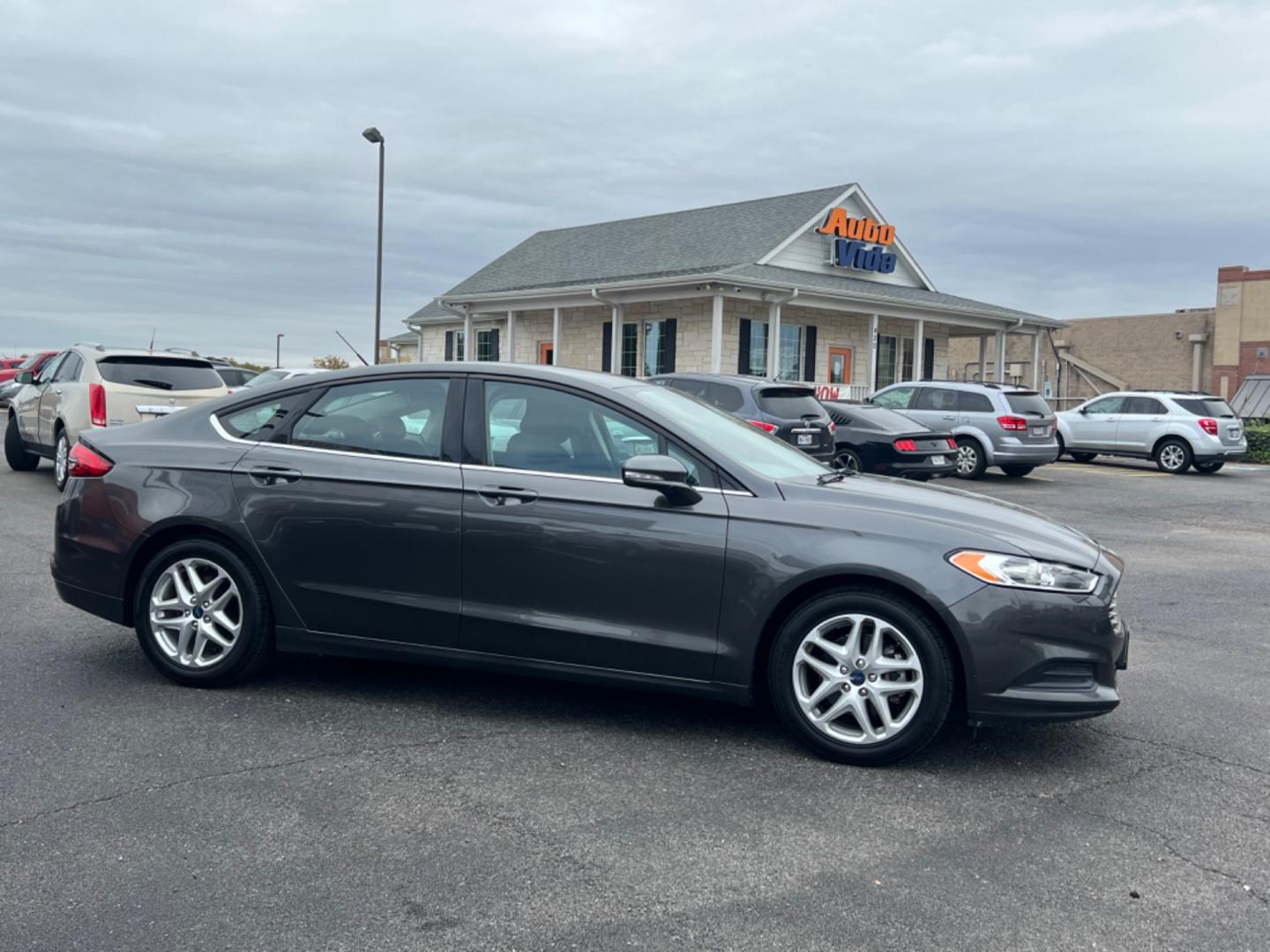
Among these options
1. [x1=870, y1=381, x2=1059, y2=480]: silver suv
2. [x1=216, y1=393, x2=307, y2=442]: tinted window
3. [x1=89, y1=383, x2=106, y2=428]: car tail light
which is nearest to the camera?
[x1=216, y1=393, x2=307, y2=442]: tinted window

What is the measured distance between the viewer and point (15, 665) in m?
5.68

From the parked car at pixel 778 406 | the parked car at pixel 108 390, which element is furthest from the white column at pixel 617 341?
the parked car at pixel 108 390

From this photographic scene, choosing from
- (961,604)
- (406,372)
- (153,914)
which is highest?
(406,372)

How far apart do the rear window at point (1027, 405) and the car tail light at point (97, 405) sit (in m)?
13.6

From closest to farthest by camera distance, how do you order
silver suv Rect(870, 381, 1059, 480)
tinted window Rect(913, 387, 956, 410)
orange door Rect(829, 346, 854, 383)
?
silver suv Rect(870, 381, 1059, 480) < tinted window Rect(913, 387, 956, 410) < orange door Rect(829, 346, 854, 383)

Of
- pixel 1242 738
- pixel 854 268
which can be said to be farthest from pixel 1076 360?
pixel 1242 738

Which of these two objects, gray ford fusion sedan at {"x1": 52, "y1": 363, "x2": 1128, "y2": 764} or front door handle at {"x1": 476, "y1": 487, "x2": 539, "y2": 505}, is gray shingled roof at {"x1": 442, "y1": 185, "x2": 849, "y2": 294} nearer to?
gray ford fusion sedan at {"x1": 52, "y1": 363, "x2": 1128, "y2": 764}

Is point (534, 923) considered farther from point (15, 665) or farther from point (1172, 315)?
point (1172, 315)

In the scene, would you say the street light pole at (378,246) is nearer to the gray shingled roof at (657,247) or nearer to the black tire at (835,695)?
the gray shingled roof at (657,247)

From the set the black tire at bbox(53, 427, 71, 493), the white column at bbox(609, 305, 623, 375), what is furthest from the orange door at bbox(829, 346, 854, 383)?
the black tire at bbox(53, 427, 71, 493)

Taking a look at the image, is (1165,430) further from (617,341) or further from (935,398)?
(617,341)

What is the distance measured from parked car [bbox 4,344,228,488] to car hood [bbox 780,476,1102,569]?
9515 mm

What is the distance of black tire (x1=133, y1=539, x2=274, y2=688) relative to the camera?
5.25 meters

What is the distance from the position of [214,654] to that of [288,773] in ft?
4.15
